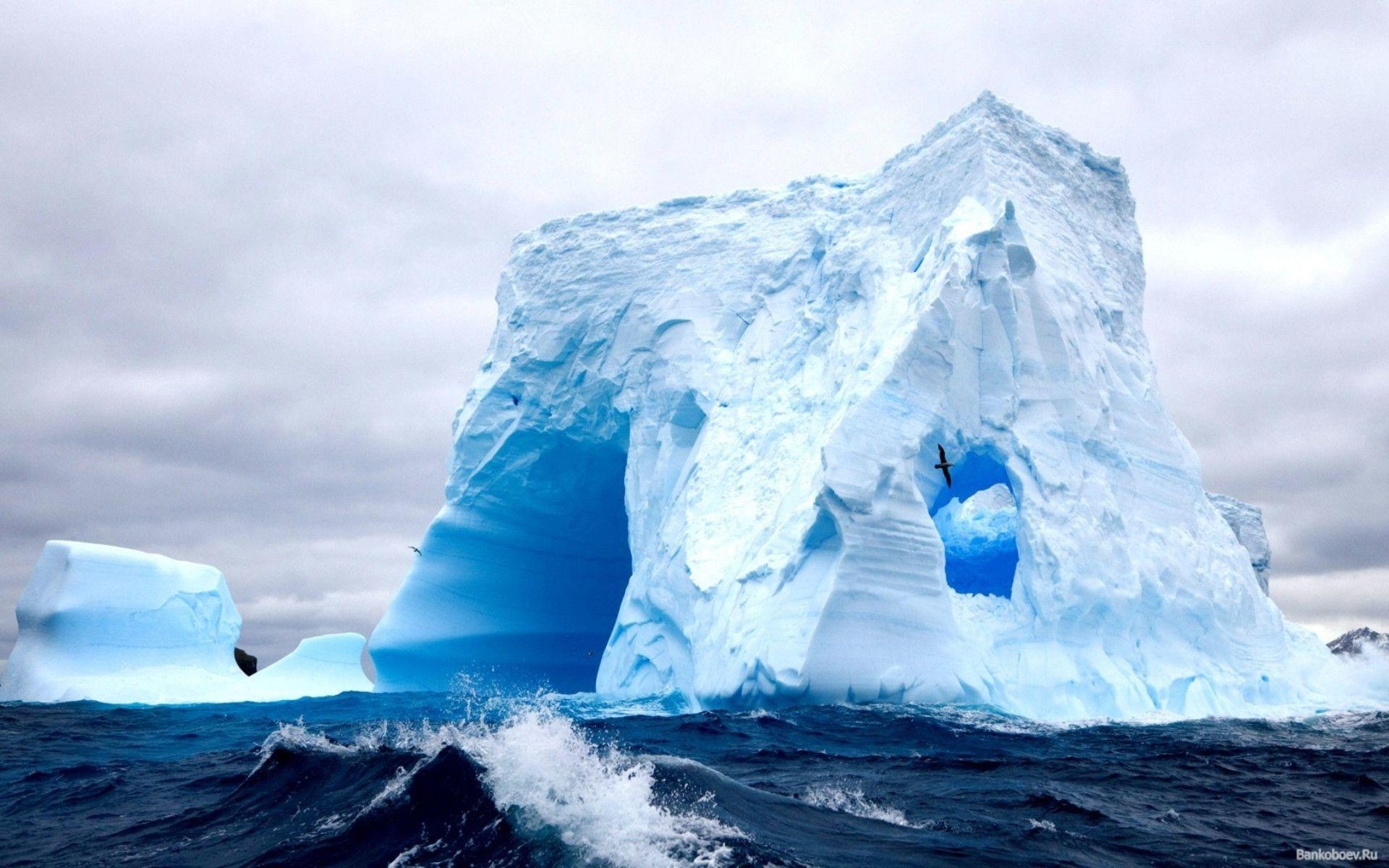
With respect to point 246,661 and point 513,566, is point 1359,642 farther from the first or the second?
point 246,661

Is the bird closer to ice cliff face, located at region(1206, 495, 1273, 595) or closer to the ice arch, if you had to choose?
the ice arch

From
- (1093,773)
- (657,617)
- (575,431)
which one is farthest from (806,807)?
(575,431)

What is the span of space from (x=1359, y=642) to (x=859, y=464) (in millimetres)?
10228

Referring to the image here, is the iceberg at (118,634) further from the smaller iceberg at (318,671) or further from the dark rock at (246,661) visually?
the dark rock at (246,661)

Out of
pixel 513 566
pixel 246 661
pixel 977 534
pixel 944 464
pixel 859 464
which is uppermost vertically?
pixel 944 464

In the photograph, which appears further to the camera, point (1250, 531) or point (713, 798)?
point (1250, 531)

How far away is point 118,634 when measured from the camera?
16.4 m

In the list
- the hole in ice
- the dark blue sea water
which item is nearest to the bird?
the hole in ice

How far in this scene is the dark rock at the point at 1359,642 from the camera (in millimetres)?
14956

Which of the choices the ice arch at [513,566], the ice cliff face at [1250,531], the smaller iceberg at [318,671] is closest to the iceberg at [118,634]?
the smaller iceberg at [318,671]

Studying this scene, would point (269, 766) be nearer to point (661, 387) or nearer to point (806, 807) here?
point (806, 807)

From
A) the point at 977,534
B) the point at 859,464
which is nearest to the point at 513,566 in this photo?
the point at 977,534

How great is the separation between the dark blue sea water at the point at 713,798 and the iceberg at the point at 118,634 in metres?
7.57

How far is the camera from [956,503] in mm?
14492
